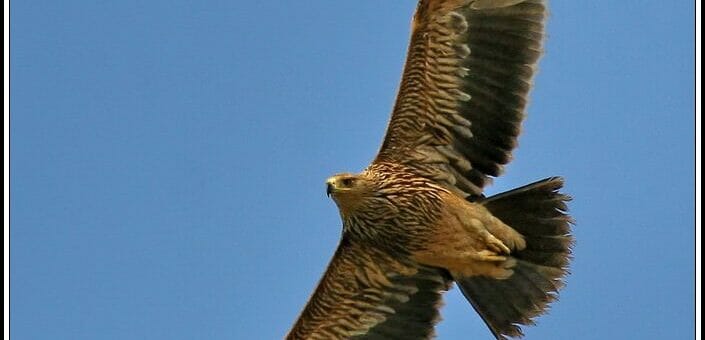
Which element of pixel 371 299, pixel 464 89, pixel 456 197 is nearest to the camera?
pixel 456 197

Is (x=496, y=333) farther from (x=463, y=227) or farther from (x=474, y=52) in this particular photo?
(x=474, y=52)

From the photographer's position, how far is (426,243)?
69.7 feet

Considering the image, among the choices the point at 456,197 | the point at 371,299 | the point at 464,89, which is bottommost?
the point at 371,299

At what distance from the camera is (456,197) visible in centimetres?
2131

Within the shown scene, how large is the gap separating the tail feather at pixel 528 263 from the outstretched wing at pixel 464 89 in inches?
20.2

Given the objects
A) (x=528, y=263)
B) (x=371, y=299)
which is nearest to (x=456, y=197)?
(x=528, y=263)

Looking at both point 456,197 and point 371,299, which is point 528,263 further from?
point 371,299

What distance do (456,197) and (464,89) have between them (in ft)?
3.63

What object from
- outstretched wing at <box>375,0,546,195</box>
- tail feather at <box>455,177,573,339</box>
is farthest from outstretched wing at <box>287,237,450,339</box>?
outstretched wing at <box>375,0,546,195</box>

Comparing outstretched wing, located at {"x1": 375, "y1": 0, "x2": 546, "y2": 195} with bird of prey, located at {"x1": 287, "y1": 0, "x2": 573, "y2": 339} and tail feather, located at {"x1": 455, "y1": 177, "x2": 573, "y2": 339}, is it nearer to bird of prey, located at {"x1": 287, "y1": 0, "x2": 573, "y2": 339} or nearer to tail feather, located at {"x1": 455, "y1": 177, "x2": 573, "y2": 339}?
bird of prey, located at {"x1": 287, "y1": 0, "x2": 573, "y2": 339}

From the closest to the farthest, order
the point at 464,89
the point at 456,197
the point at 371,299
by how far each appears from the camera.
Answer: the point at 456,197 < the point at 464,89 < the point at 371,299

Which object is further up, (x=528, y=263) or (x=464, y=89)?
(x=464, y=89)

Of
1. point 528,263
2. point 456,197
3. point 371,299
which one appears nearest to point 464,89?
point 456,197

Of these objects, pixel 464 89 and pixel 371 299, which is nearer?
pixel 464 89
